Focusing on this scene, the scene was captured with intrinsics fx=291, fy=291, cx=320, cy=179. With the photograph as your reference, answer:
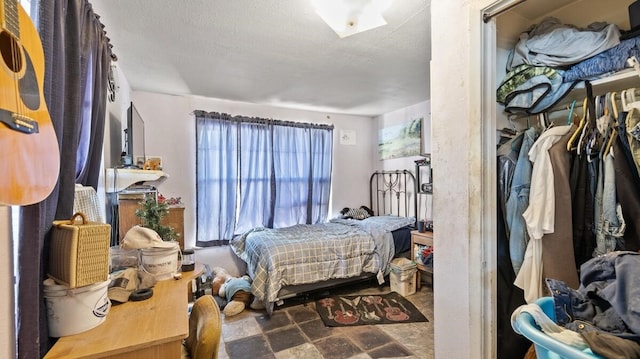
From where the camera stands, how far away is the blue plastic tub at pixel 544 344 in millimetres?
630

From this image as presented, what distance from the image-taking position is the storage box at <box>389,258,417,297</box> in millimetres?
3344

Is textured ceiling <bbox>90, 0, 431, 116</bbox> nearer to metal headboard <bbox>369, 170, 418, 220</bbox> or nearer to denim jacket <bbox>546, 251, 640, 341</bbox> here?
metal headboard <bbox>369, 170, 418, 220</bbox>

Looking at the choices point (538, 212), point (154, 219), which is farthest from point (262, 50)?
point (538, 212)

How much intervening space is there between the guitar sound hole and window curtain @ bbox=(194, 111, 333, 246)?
3144mm

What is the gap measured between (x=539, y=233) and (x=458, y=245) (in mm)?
310

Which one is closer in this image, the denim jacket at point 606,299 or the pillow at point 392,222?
the denim jacket at point 606,299

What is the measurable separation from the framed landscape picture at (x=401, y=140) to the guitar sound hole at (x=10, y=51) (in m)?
4.02

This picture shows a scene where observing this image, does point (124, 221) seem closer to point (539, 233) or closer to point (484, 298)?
point (484, 298)

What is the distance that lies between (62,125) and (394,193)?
164 inches

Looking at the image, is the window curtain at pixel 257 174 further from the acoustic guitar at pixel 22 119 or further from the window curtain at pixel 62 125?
the acoustic guitar at pixel 22 119

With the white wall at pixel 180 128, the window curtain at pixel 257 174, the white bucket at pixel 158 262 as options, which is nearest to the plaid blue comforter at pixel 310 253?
the window curtain at pixel 257 174

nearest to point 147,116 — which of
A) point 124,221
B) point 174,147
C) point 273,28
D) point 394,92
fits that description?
point 174,147

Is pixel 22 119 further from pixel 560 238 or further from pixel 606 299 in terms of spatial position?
pixel 560 238

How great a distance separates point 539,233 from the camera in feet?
3.87
